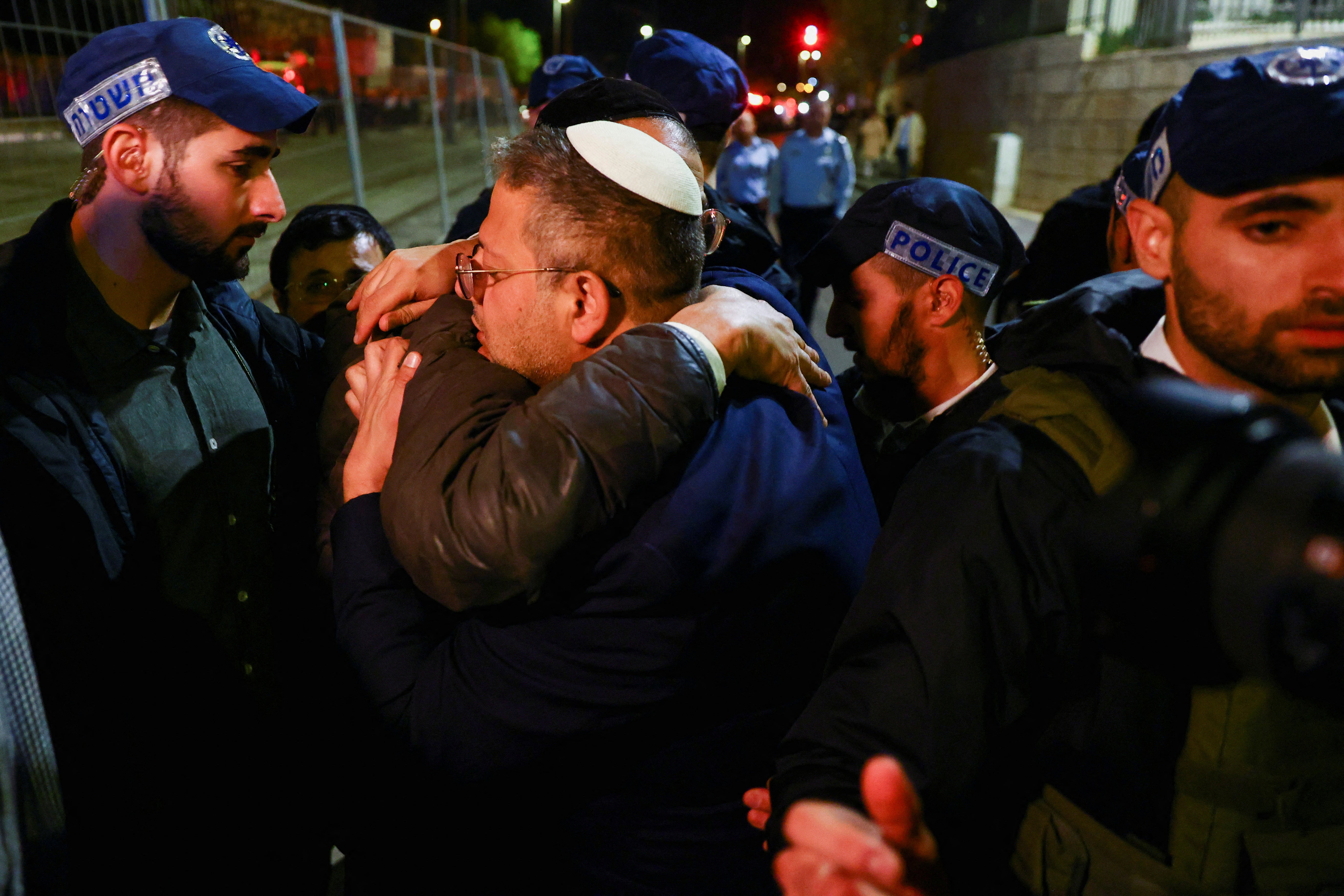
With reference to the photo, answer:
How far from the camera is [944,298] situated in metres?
2.64

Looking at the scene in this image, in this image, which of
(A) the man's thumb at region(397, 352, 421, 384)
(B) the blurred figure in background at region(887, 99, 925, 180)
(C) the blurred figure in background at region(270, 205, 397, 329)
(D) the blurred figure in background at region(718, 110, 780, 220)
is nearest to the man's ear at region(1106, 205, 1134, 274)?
(A) the man's thumb at region(397, 352, 421, 384)

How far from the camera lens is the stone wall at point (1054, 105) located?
43.9 feet

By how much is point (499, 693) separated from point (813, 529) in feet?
1.91

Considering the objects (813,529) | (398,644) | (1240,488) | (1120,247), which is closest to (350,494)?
(398,644)

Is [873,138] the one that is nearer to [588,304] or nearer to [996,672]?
[588,304]

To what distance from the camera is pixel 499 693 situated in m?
1.34

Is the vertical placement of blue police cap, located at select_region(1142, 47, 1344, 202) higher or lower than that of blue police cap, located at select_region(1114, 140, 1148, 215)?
higher

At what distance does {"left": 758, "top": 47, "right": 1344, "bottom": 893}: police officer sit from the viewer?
1.16 m

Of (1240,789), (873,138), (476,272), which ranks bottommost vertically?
(873,138)

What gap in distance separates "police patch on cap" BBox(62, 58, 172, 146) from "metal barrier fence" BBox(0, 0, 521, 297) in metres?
0.33

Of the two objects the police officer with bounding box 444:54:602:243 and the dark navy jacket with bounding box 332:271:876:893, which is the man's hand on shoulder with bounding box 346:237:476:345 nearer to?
the dark navy jacket with bounding box 332:271:876:893

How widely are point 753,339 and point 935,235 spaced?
4.86ft

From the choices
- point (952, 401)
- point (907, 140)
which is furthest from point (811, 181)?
point (907, 140)

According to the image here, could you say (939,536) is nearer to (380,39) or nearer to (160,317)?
(160,317)
